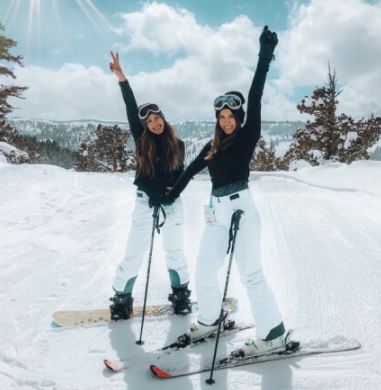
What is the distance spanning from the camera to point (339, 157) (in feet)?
92.1

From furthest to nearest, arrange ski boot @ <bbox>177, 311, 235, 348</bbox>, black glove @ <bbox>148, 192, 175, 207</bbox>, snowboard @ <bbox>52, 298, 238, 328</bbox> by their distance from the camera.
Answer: snowboard @ <bbox>52, 298, 238, 328</bbox> < black glove @ <bbox>148, 192, 175, 207</bbox> < ski boot @ <bbox>177, 311, 235, 348</bbox>

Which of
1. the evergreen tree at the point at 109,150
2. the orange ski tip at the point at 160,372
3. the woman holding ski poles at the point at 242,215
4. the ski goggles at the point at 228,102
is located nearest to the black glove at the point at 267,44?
the woman holding ski poles at the point at 242,215

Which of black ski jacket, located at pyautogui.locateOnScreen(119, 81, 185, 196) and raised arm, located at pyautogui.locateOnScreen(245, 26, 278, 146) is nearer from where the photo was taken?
raised arm, located at pyautogui.locateOnScreen(245, 26, 278, 146)

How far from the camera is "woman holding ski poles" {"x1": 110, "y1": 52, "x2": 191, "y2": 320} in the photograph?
3832mm

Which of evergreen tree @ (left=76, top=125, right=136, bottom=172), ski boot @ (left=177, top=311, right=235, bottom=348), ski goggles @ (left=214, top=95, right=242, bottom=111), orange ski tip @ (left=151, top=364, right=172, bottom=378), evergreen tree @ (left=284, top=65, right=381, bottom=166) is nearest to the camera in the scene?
orange ski tip @ (left=151, top=364, right=172, bottom=378)

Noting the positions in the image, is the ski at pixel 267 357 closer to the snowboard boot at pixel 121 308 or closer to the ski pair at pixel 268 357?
the ski pair at pixel 268 357

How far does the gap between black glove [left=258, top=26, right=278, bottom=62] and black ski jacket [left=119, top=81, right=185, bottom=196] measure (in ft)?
4.59

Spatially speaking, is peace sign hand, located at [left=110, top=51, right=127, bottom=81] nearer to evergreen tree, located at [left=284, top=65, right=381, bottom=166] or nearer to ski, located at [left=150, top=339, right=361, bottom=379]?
ski, located at [left=150, top=339, right=361, bottom=379]

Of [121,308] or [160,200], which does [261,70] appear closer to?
[160,200]

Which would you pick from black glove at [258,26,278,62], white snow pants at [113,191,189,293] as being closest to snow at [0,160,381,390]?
white snow pants at [113,191,189,293]

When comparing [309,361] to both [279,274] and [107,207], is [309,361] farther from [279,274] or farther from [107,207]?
[107,207]

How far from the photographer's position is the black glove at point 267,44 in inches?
117

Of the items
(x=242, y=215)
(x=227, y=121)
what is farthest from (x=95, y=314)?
(x=227, y=121)

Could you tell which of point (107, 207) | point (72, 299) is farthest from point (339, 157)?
point (72, 299)
